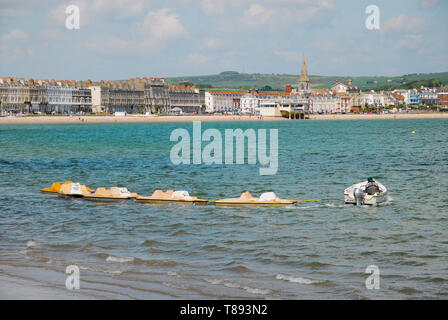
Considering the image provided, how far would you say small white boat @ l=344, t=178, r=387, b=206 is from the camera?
956 inches

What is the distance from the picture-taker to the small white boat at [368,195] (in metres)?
24.3

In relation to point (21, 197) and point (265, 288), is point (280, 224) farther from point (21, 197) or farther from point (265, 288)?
point (21, 197)

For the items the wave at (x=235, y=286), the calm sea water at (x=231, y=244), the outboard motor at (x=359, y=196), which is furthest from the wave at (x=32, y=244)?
the outboard motor at (x=359, y=196)

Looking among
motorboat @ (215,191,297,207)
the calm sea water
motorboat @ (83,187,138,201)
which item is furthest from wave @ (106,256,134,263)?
motorboat @ (83,187,138,201)

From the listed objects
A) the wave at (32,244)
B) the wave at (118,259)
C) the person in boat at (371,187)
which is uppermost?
the person in boat at (371,187)

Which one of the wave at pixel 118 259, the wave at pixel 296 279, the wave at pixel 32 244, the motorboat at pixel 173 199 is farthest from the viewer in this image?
the motorboat at pixel 173 199

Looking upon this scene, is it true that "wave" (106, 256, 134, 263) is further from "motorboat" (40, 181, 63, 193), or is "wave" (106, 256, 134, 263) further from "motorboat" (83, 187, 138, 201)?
"motorboat" (40, 181, 63, 193)

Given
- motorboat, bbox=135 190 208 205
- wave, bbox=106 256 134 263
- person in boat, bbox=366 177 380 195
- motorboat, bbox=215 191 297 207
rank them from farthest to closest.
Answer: motorboat, bbox=135 190 208 205, person in boat, bbox=366 177 380 195, motorboat, bbox=215 191 297 207, wave, bbox=106 256 134 263

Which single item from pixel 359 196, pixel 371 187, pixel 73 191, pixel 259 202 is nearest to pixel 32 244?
pixel 259 202

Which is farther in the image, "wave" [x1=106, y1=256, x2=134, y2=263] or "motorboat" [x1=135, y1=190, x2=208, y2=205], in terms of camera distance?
"motorboat" [x1=135, y1=190, x2=208, y2=205]

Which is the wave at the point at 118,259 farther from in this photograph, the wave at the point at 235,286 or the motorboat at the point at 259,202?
the motorboat at the point at 259,202

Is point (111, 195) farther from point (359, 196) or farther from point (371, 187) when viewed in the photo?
point (371, 187)

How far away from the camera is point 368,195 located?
24328mm

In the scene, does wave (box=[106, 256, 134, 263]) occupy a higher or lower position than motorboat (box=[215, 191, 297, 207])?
lower
